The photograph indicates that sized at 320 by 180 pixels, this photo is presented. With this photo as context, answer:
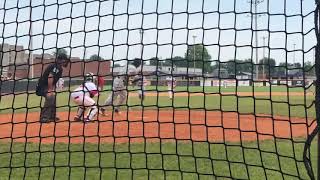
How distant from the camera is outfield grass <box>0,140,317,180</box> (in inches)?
236

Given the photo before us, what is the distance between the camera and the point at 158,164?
6680mm

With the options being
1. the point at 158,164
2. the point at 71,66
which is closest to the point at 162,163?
the point at 158,164

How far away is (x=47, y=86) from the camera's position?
1134 cm

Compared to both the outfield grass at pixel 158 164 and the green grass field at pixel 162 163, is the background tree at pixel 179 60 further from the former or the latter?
the outfield grass at pixel 158 164

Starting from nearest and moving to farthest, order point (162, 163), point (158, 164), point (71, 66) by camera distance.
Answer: point (162, 163) < point (158, 164) < point (71, 66)

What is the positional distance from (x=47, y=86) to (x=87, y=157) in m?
4.45

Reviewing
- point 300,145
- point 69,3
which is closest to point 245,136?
point 300,145

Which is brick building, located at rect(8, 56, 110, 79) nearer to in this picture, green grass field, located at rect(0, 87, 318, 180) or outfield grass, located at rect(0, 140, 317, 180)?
green grass field, located at rect(0, 87, 318, 180)

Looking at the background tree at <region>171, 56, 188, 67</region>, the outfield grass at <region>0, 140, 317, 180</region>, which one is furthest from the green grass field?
the background tree at <region>171, 56, 188, 67</region>

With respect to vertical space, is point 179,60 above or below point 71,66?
above

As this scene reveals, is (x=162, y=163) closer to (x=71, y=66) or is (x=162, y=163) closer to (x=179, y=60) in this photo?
(x=179, y=60)

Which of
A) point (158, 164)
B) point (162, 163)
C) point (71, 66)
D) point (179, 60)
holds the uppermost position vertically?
point (179, 60)

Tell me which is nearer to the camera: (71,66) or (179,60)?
(179,60)

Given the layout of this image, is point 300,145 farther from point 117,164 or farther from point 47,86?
point 47,86
